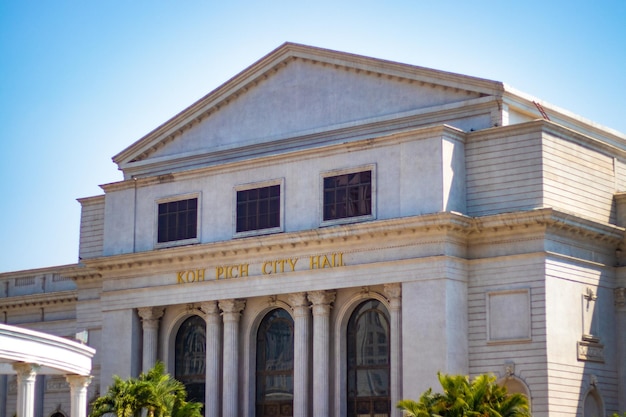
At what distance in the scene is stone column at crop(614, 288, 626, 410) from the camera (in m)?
52.5

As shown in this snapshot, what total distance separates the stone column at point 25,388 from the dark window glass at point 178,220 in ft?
81.1

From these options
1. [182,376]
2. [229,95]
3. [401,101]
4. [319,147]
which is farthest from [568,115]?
[182,376]

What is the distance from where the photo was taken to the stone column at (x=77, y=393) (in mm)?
38594

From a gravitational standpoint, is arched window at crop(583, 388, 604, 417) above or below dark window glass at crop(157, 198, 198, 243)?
below

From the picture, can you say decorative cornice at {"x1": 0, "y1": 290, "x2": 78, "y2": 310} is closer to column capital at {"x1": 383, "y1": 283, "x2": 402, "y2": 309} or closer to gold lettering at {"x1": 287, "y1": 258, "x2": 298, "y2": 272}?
gold lettering at {"x1": 287, "y1": 258, "x2": 298, "y2": 272}

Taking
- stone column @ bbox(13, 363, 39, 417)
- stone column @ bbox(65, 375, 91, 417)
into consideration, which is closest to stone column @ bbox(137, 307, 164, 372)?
stone column @ bbox(65, 375, 91, 417)

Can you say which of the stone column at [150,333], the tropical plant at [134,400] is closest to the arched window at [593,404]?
the tropical plant at [134,400]

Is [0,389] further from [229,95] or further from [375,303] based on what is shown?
[375,303]

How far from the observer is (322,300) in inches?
2140

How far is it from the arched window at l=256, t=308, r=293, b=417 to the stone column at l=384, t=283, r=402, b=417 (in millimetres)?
5895

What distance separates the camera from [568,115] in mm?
57625

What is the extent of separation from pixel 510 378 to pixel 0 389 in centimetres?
3318

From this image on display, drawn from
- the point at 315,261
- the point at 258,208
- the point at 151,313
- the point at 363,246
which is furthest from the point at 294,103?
the point at 151,313

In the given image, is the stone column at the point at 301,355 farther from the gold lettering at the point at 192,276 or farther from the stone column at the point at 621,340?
the stone column at the point at 621,340
